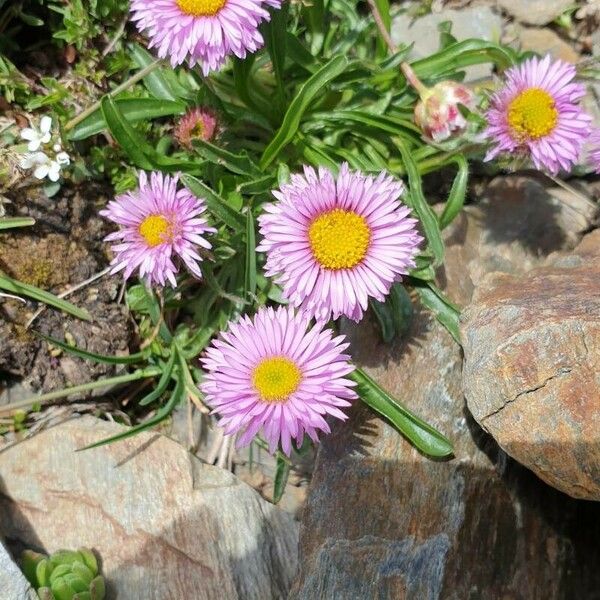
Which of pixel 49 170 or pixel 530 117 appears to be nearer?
pixel 530 117

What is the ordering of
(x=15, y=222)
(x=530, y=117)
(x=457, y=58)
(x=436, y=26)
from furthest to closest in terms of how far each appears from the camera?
(x=436, y=26) < (x=457, y=58) < (x=15, y=222) < (x=530, y=117)

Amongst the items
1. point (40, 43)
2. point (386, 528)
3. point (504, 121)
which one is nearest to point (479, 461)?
point (386, 528)

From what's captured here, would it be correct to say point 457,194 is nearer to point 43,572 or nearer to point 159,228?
point 159,228

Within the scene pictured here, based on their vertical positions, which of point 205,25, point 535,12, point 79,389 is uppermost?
point 535,12

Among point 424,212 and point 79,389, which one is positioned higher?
point 424,212

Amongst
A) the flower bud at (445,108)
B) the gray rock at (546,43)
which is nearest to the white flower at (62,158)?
the flower bud at (445,108)

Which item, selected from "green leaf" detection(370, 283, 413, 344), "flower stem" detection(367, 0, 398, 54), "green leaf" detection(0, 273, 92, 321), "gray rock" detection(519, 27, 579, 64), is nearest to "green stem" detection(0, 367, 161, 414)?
"green leaf" detection(0, 273, 92, 321)

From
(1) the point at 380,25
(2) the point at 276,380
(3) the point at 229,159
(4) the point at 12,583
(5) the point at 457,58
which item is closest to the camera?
(2) the point at 276,380

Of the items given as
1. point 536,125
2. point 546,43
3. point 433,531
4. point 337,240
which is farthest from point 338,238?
point 546,43
